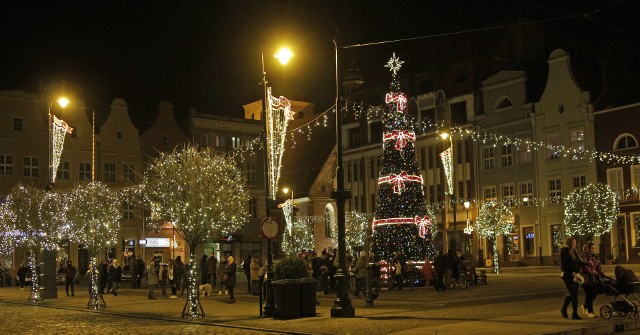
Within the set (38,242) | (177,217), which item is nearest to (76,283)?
(38,242)

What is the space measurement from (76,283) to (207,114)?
21.9 meters

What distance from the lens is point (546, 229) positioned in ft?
185

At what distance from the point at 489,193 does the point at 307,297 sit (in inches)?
1681

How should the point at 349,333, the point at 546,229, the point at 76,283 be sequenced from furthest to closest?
the point at 546,229
the point at 76,283
the point at 349,333

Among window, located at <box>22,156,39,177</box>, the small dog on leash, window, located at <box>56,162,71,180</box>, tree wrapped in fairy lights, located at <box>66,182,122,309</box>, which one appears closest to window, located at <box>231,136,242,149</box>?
window, located at <box>56,162,71,180</box>

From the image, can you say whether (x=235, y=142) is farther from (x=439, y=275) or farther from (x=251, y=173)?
(x=439, y=275)

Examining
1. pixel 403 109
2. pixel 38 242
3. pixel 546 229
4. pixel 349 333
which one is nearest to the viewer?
pixel 349 333

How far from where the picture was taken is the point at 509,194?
59344 mm

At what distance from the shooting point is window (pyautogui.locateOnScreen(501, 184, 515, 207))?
58812 millimetres

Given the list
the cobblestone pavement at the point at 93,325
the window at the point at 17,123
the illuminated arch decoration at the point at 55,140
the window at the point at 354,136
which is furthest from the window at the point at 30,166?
the cobblestone pavement at the point at 93,325

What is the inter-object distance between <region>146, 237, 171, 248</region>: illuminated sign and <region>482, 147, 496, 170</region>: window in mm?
24420

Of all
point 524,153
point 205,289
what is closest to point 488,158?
point 524,153

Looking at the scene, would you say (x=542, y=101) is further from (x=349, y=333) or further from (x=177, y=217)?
(x=349, y=333)

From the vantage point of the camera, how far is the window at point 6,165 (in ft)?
182
